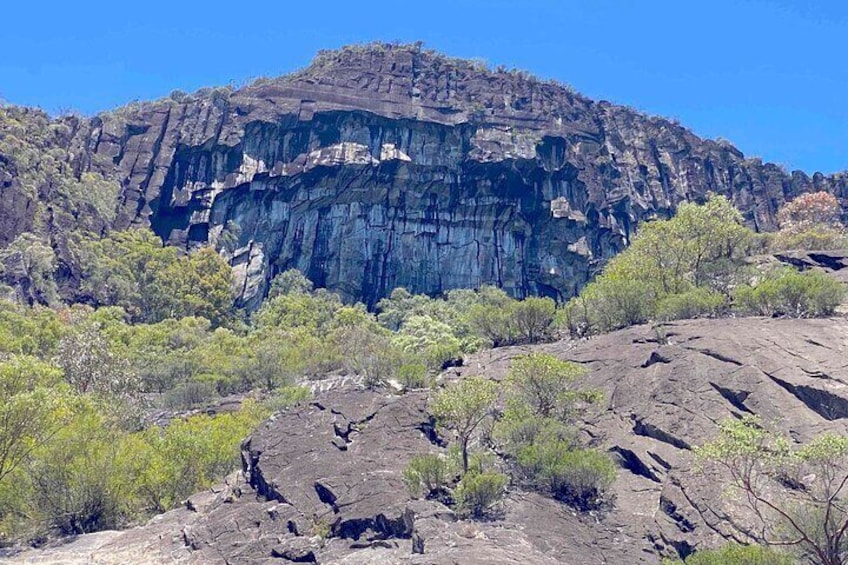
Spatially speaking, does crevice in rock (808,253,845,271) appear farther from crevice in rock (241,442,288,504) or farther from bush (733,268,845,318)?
crevice in rock (241,442,288,504)

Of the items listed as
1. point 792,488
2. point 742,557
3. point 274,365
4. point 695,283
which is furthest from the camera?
point 274,365

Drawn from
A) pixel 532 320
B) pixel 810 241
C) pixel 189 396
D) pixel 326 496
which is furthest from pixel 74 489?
pixel 810 241

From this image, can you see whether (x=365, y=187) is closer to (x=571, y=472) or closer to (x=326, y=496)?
(x=326, y=496)

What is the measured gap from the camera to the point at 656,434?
26219mm

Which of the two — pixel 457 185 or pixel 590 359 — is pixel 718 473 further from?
pixel 457 185

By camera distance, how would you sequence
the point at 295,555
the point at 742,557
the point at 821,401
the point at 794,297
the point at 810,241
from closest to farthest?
the point at 742,557
the point at 295,555
the point at 821,401
the point at 794,297
the point at 810,241

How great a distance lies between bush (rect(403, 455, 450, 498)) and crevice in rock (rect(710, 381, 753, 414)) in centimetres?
920

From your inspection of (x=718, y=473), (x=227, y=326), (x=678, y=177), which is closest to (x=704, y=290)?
(x=718, y=473)

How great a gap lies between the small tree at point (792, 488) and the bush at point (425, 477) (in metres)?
6.68

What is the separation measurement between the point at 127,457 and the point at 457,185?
60921 millimetres

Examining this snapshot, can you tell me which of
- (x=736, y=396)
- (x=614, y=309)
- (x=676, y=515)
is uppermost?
(x=614, y=309)

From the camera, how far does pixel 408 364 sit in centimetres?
3456

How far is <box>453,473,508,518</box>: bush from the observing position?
72.2ft

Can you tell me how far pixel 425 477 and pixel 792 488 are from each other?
8.98m
